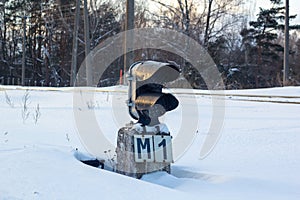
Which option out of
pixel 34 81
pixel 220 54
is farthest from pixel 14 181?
pixel 34 81

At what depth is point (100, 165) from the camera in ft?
13.1

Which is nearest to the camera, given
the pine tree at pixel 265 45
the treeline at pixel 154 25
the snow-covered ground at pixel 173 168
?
the snow-covered ground at pixel 173 168

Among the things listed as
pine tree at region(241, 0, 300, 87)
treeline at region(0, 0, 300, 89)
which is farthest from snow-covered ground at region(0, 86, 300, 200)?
pine tree at region(241, 0, 300, 87)

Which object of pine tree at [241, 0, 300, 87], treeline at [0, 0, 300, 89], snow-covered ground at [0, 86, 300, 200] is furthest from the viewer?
pine tree at [241, 0, 300, 87]

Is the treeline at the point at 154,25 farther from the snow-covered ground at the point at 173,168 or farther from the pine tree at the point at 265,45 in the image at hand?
the snow-covered ground at the point at 173,168

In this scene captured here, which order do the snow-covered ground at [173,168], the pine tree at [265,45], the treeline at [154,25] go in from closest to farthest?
the snow-covered ground at [173,168]
the treeline at [154,25]
the pine tree at [265,45]

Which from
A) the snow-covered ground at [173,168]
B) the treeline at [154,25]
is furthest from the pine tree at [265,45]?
the snow-covered ground at [173,168]

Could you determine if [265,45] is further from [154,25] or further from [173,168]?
[173,168]

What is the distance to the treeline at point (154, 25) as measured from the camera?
27.0 m

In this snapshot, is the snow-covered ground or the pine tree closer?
the snow-covered ground

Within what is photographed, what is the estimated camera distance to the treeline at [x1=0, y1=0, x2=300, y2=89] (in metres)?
27.0

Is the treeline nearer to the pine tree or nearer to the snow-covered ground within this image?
the pine tree

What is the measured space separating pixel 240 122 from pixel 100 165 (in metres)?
Result: 3.35

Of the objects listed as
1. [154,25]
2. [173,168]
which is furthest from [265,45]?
[173,168]
